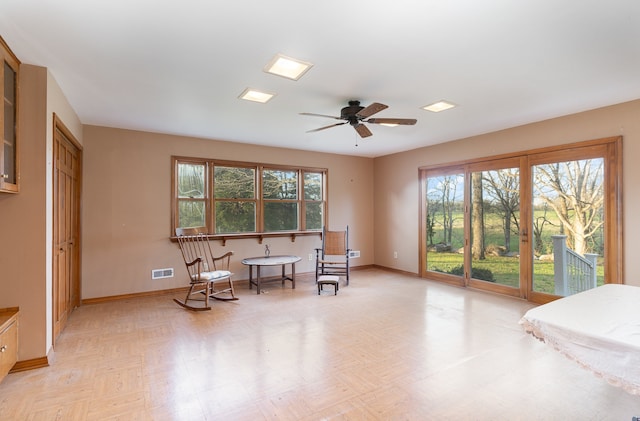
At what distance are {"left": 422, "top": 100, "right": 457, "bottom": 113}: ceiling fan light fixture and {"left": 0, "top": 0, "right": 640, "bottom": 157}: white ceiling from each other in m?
0.12

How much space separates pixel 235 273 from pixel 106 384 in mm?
3172

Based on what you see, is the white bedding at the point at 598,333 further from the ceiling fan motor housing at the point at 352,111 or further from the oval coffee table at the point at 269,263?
the oval coffee table at the point at 269,263

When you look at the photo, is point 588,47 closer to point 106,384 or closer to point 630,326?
point 630,326

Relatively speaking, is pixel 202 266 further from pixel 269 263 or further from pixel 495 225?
pixel 495 225

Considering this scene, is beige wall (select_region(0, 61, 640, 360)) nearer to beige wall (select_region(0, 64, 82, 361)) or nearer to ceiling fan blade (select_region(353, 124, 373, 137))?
beige wall (select_region(0, 64, 82, 361))

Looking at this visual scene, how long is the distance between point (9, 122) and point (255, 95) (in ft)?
6.69

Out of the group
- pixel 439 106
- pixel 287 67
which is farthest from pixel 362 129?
pixel 287 67

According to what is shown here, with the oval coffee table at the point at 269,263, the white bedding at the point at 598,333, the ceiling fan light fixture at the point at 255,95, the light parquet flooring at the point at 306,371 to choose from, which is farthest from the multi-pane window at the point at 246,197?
the white bedding at the point at 598,333

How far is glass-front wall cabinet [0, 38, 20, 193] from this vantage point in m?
2.27

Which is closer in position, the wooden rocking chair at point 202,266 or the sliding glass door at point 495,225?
the wooden rocking chair at point 202,266

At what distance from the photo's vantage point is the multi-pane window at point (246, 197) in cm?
518

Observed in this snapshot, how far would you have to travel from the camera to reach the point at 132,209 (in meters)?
4.71

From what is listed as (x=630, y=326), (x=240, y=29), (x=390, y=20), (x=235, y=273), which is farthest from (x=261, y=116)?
(x=630, y=326)

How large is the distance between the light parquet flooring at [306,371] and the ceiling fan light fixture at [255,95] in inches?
101
